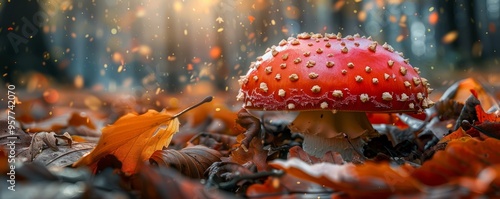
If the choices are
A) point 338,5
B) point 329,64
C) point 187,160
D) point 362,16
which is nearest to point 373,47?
point 329,64

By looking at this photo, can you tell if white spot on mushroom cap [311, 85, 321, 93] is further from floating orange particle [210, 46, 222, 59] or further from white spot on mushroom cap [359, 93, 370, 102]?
floating orange particle [210, 46, 222, 59]

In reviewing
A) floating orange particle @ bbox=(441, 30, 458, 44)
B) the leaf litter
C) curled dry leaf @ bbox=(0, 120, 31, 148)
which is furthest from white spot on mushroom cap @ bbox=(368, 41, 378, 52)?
floating orange particle @ bbox=(441, 30, 458, 44)

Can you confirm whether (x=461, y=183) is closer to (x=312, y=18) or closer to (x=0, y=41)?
(x=0, y=41)

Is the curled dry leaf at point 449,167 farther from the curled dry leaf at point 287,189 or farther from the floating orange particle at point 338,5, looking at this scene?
the floating orange particle at point 338,5

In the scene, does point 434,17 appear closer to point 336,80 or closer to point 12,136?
point 336,80

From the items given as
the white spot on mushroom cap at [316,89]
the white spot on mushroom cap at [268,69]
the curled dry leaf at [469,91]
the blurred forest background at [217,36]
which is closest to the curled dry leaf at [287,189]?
the white spot on mushroom cap at [316,89]

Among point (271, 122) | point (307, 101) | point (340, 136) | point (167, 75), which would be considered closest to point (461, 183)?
point (307, 101)
